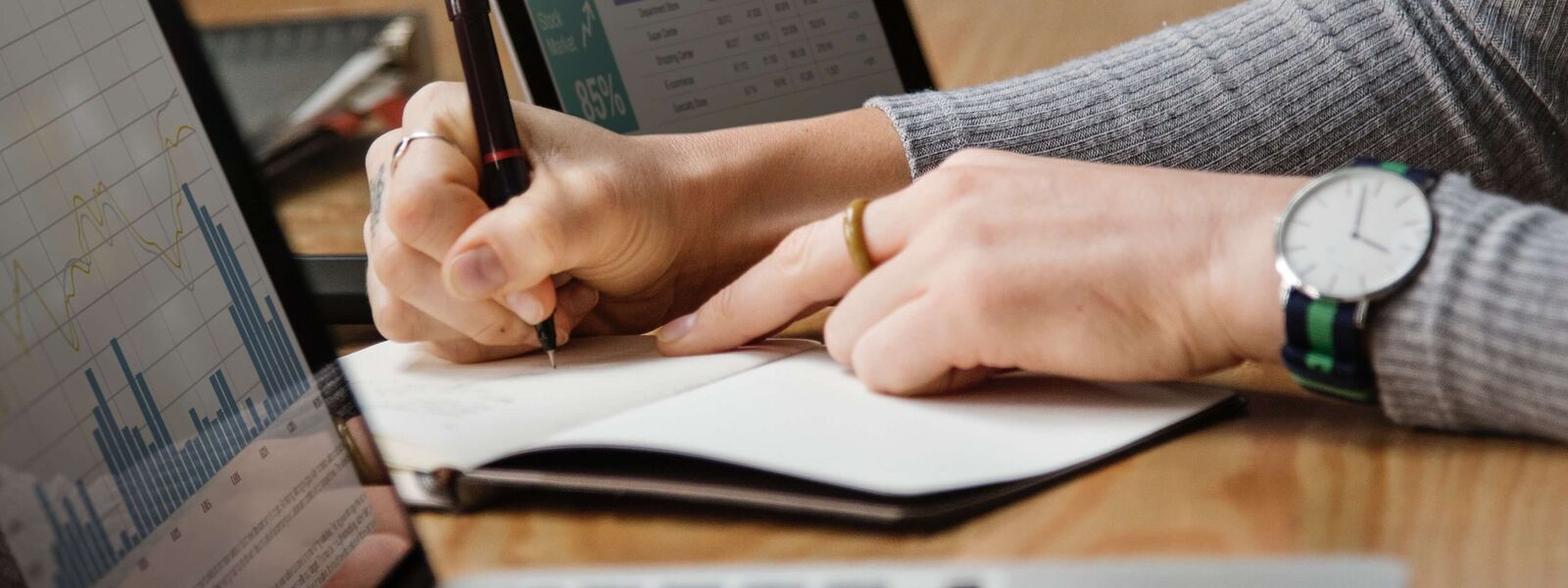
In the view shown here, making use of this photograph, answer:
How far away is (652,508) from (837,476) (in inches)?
3.2

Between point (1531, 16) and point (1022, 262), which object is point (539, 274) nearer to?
point (1022, 262)

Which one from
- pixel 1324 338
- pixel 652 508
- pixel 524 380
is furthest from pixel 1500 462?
pixel 524 380

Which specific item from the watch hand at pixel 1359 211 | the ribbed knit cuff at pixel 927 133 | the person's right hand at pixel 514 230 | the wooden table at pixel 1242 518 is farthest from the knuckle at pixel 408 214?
the watch hand at pixel 1359 211

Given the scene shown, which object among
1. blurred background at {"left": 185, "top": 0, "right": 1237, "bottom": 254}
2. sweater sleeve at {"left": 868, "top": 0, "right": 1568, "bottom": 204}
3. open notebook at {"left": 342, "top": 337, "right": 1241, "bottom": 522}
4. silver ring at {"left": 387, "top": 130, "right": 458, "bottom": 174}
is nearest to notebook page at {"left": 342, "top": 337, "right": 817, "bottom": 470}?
open notebook at {"left": 342, "top": 337, "right": 1241, "bottom": 522}

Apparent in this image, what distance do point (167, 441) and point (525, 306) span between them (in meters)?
0.24

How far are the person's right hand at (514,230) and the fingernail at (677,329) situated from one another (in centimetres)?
5

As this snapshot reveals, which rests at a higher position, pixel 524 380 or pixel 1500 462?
pixel 524 380

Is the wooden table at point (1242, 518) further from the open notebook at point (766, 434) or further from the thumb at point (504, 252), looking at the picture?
the thumb at point (504, 252)

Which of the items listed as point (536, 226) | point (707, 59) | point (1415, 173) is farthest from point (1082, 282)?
point (707, 59)

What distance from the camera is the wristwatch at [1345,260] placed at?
1.66ft

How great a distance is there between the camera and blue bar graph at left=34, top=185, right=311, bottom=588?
Answer: 0.38m

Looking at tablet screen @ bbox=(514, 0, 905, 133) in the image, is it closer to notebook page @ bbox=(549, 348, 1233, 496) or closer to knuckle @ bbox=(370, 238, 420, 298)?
knuckle @ bbox=(370, 238, 420, 298)

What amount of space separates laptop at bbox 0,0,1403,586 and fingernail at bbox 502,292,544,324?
139 millimetres

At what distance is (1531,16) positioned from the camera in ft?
2.43
